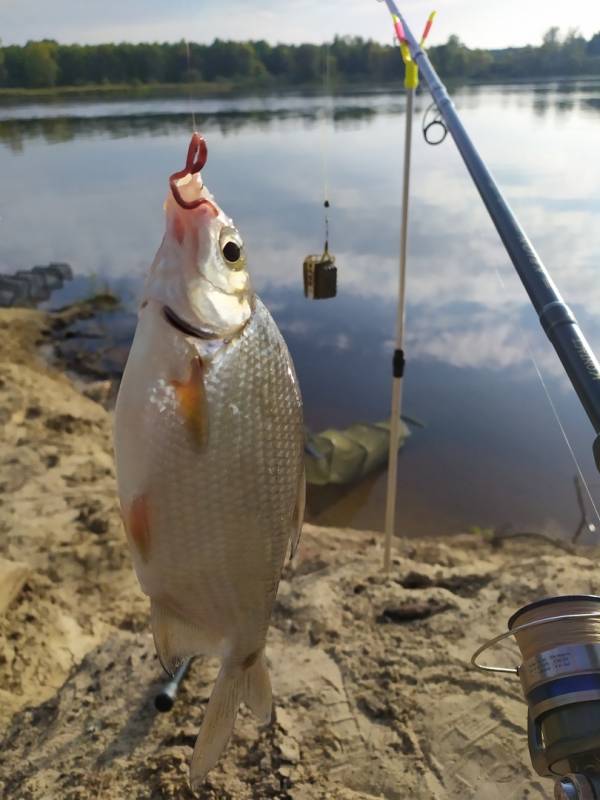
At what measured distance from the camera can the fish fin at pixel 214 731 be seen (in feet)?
4.88

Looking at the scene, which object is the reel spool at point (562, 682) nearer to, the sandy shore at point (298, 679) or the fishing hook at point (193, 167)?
the fishing hook at point (193, 167)

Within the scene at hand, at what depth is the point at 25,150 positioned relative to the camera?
27031mm

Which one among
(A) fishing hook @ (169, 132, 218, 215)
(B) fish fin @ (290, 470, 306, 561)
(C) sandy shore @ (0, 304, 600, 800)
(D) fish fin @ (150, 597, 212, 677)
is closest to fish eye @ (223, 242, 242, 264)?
(A) fishing hook @ (169, 132, 218, 215)

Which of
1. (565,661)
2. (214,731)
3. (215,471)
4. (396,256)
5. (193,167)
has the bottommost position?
(396,256)

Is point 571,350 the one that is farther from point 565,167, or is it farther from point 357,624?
point 565,167

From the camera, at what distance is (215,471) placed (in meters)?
1.41

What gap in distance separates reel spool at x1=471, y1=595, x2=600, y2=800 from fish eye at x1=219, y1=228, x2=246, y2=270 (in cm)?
107

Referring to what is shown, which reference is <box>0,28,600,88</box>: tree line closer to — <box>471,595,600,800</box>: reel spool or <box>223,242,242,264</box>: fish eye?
<box>223,242,242,264</box>: fish eye

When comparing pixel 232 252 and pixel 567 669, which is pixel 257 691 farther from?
pixel 232 252

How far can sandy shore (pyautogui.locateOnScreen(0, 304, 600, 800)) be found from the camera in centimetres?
298

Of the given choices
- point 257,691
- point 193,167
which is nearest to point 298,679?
point 257,691

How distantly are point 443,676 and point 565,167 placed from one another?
19353mm

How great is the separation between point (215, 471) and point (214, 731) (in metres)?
0.62

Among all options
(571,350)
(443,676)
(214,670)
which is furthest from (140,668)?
(571,350)
